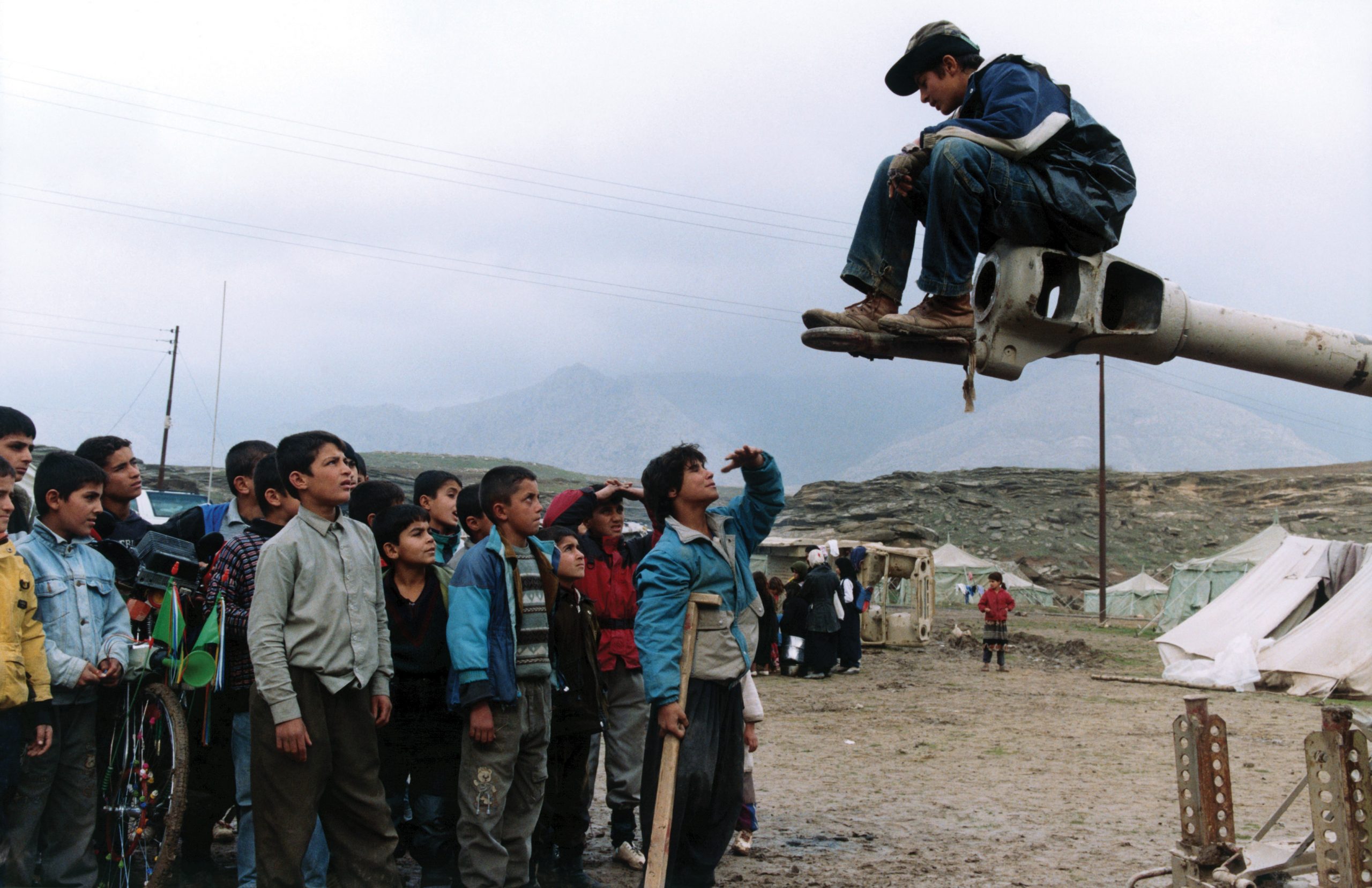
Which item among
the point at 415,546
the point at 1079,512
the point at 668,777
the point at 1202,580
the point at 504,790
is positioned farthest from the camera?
the point at 1079,512

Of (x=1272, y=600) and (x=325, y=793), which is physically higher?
(x=1272, y=600)

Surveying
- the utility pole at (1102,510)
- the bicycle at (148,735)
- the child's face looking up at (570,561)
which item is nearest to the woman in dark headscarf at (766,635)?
the child's face looking up at (570,561)

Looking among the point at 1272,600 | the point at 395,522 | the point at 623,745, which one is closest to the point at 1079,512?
the point at 1272,600

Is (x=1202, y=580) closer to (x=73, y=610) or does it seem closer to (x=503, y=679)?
(x=503, y=679)

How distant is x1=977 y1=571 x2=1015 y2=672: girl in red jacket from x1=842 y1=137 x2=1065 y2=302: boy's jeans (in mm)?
13175

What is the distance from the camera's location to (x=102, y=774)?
4.18 meters

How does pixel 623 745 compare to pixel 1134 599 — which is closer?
pixel 623 745

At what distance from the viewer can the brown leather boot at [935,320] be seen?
3359mm

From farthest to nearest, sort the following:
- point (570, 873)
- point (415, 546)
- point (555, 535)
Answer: point (555, 535) → point (570, 873) → point (415, 546)

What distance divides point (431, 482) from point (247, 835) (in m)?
1.99

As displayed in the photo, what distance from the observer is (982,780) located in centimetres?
772

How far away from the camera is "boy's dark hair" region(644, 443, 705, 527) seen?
425 centimetres

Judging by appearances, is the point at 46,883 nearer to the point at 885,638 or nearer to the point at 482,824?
the point at 482,824

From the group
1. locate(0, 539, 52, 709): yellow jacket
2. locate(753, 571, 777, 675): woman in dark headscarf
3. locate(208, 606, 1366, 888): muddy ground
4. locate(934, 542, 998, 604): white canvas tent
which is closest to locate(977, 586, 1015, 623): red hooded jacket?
locate(208, 606, 1366, 888): muddy ground
